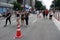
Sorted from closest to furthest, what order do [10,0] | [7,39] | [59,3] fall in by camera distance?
[7,39]
[10,0]
[59,3]

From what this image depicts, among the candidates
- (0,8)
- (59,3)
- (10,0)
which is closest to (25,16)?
(0,8)

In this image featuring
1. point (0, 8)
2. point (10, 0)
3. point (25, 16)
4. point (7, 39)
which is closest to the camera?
point (7, 39)

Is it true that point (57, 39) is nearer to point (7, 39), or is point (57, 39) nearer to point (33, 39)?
point (33, 39)

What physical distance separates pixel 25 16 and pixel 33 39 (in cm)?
1235

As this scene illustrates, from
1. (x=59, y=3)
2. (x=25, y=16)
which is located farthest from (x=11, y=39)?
(x=59, y=3)

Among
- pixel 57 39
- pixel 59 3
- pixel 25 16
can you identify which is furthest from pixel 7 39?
pixel 59 3

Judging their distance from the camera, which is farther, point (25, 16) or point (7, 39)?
point (25, 16)

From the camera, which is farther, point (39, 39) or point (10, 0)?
point (10, 0)

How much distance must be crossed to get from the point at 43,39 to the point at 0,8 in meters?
45.6

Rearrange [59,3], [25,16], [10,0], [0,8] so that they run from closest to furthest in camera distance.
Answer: [25,16], [0,8], [10,0], [59,3]

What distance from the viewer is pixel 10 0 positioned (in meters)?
122

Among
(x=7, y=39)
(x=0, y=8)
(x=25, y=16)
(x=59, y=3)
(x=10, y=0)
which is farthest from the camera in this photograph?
(x=59, y=3)

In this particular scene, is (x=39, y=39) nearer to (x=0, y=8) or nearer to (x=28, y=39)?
(x=28, y=39)

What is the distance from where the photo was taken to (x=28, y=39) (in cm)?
1355
